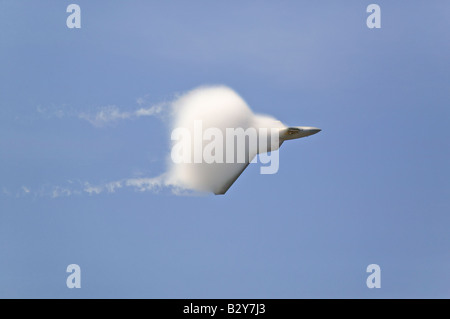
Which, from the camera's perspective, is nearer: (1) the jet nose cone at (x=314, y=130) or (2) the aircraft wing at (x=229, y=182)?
(2) the aircraft wing at (x=229, y=182)

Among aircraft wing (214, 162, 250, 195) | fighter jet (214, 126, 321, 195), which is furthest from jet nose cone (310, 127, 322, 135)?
aircraft wing (214, 162, 250, 195)

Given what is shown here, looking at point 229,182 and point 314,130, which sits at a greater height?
point 314,130

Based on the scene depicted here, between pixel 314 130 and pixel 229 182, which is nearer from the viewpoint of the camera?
pixel 229 182

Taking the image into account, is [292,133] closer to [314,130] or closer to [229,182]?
[314,130]

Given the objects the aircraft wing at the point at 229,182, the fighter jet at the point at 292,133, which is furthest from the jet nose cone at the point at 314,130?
the aircraft wing at the point at 229,182

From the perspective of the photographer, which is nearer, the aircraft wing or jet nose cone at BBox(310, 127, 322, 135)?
the aircraft wing

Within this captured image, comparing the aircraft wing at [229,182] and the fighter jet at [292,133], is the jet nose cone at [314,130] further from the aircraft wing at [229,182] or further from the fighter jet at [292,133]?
the aircraft wing at [229,182]

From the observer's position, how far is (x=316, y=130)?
6188 centimetres

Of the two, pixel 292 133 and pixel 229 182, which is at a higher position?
pixel 292 133

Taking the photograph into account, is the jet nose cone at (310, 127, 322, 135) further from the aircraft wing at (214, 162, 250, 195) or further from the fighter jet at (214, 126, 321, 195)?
the aircraft wing at (214, 162, 250, 195)
